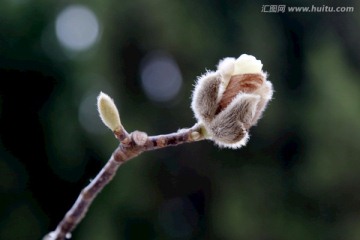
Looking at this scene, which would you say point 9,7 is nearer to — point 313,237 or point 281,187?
point 281,187

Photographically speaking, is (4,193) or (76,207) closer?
(76,207)

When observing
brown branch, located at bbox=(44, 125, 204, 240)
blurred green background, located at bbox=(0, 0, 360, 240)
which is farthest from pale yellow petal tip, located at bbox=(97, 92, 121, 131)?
blurred green background, located at bbox=(0, 0, 360, 240)

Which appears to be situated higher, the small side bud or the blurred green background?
the small side bud

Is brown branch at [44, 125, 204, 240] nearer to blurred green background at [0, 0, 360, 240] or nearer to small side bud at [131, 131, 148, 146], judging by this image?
small side bud at [131, 131, 148, 146]

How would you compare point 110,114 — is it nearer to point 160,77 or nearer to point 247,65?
point 247,65

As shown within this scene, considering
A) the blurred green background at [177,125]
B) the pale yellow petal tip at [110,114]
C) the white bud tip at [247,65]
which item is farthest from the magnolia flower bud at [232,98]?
the blurred green background at [177,125]

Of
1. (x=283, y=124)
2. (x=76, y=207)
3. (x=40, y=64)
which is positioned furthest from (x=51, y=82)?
(x=76, y=207)

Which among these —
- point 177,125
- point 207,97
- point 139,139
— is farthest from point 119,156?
point 177,125

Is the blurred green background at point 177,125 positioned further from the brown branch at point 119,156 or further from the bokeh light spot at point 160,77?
the brown branch at point 119,156
